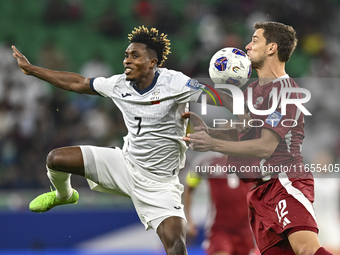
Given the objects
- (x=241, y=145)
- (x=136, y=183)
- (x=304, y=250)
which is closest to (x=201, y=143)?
(x=241, y=145)

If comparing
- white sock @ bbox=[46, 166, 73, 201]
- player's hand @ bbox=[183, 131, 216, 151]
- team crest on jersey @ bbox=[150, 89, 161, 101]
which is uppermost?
team crest on jersey @ bbox=[150, 89, 161, 101]

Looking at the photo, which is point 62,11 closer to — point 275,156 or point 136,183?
point 136,183

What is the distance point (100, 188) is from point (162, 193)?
0.60 meters

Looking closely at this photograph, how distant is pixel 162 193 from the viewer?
4.39 meters

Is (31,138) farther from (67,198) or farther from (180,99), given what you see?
(180,99)

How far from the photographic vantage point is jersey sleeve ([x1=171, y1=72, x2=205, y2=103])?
4.31m

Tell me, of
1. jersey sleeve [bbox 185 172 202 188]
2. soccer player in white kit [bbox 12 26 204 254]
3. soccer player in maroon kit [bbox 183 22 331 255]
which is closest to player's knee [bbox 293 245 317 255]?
soccer player in maroon kit [bbox 183 22 331 255]

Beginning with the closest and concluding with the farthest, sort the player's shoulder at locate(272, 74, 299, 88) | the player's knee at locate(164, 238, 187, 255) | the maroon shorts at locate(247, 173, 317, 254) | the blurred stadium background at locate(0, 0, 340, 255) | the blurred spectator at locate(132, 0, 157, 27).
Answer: the maroon shorts at locate(247, 173, 317, 254)
the player's shoulder at locate(272, 74, 299, 88)
the player's knee at locate(164, 238, 187, 255)
the blurred stadium background at locate(0, 0, 340, 255)
the blurred spectator at locate(132, 0, 157, 27)

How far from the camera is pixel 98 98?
31.7 feet

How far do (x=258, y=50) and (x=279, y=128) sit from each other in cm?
78

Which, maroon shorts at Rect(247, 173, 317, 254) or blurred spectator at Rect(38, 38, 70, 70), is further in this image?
blurred spectator at Rect(38, 38, 70, 70)

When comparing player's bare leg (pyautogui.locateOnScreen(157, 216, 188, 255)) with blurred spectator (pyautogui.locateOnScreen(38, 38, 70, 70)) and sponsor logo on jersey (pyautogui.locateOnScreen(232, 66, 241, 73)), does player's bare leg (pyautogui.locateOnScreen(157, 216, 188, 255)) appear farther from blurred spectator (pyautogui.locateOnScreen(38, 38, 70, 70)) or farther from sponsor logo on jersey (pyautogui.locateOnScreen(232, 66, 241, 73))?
blurred spectator (pyautogui.locateOnScreen(38, 38, 70, 70))

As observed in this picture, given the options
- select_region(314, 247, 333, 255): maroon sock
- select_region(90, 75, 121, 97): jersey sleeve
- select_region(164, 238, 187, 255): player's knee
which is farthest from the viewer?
select_region(90, 75, 121, 97): jersey sleeve

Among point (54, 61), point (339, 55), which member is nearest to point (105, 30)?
point (54, 61)
